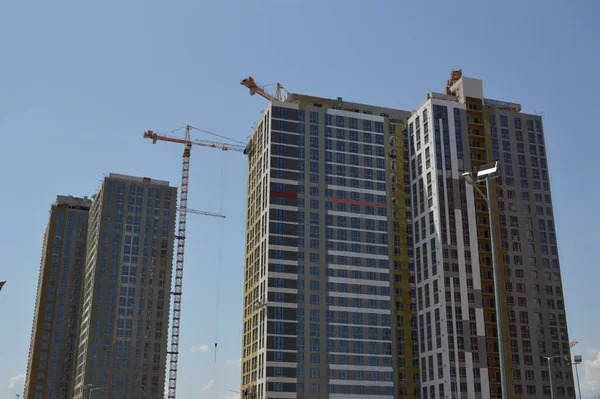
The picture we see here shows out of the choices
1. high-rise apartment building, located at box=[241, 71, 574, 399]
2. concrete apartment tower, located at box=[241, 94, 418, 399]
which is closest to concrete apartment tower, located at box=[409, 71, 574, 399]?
high-rise apartment building, located at box=[241, 71, 574, 399]

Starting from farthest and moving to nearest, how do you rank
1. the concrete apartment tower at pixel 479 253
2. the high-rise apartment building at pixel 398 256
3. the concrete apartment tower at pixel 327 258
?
the concrete apartment tower at pixel 327 258
the high-rise apartment building at pixel 398 256
the concrete apartment tower at pixel 479 253

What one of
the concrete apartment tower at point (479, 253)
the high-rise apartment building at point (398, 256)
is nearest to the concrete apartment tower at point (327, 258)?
the high-rise apartment building at point (398, 256)

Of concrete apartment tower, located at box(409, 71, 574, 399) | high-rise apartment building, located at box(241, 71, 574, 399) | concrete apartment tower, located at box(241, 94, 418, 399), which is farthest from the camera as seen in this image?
concrete apartment tower, located at box(241, 94, 418, 399)

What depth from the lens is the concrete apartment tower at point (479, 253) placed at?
153875 millimetres

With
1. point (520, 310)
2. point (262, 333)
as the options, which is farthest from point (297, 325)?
point (520, 310)

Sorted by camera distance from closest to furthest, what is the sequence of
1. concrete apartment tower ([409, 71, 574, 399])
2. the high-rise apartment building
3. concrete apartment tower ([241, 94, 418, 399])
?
concrete apartment tower ([409, 71, 574, 399])
the high-rise apartment building
concrete apartment tower ([241, 94, 418, 399])

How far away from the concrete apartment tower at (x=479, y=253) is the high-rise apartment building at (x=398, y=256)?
0.35 metres

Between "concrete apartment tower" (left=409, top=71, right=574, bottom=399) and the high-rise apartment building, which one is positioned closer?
"concrete apartment tower" (left=409, top=71, right=574, bottom=399)

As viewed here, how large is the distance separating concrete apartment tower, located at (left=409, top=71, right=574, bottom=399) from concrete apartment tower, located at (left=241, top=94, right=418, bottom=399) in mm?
6118

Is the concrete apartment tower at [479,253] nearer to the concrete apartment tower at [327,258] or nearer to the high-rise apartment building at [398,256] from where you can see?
the high-rise apartment building at [398,256]

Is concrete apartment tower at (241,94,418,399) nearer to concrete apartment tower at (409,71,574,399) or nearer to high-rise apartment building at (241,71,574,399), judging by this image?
high-rise apartment building at (241,71,574,399)

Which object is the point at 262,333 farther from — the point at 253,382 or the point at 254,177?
the point at 254,177

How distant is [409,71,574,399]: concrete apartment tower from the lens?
505ft

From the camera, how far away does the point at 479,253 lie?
163 meters
